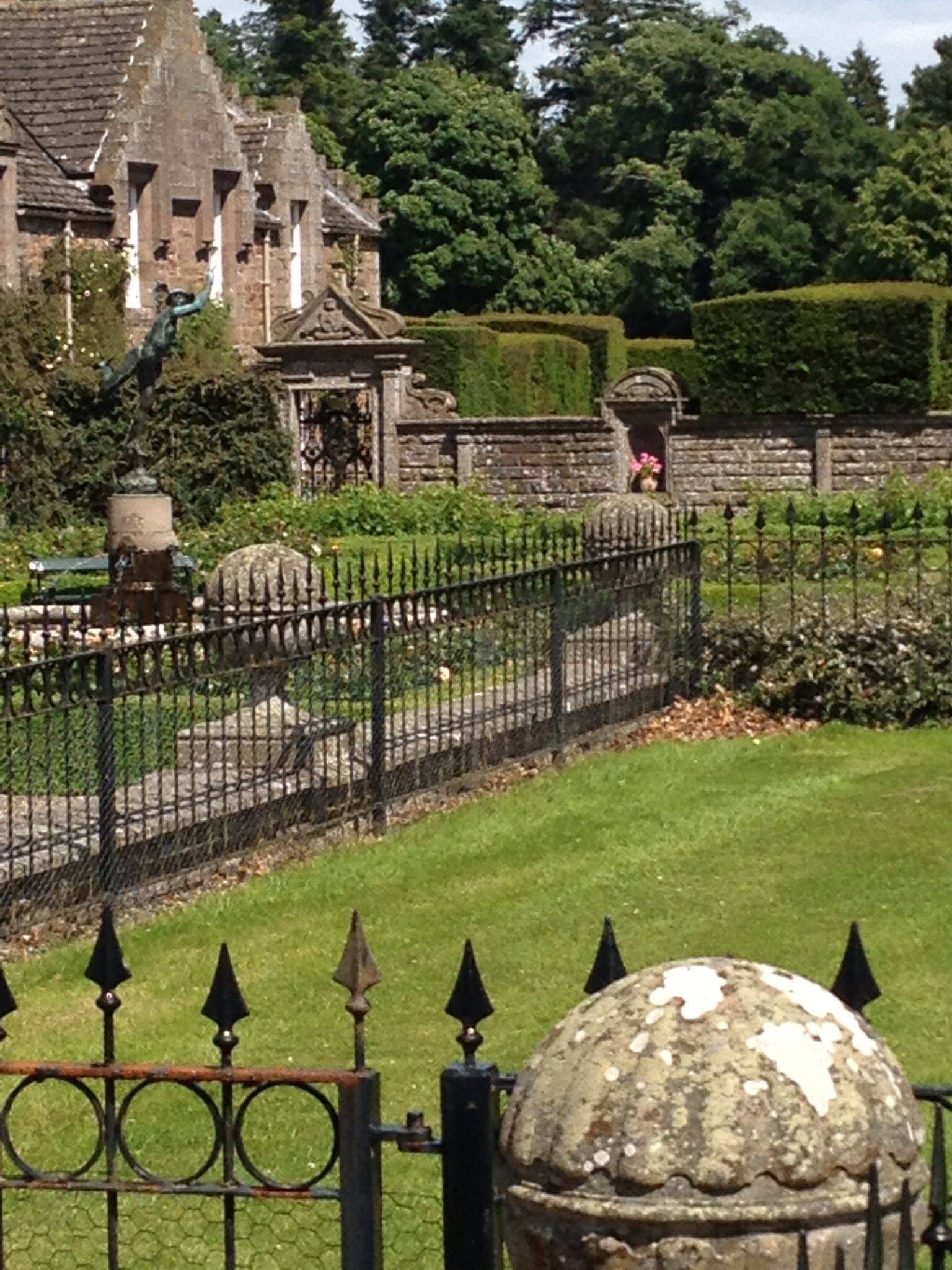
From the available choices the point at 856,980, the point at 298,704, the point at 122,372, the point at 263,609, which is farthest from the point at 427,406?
the point at 856,980

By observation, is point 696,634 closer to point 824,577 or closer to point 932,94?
point 824,577

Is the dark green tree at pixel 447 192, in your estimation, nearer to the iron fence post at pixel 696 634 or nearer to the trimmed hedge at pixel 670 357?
the trimmed hedge at pixel 670 357

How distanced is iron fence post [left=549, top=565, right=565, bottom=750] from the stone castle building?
20.8m

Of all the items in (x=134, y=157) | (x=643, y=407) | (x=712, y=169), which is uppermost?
(x=712, y=169)

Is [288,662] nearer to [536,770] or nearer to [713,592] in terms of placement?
→ [536,770]

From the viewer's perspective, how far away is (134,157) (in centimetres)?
3803

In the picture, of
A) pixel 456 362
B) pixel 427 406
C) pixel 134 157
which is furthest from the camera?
pixel 456 362

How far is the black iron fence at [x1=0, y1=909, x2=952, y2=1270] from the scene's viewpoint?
4965mm

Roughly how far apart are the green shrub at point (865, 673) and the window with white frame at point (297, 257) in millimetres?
27487

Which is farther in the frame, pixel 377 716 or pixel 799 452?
pixel 799 452

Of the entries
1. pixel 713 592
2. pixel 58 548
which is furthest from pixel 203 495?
pixel 713 592

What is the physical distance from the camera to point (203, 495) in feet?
112

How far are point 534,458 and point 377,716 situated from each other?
23504 millimetres

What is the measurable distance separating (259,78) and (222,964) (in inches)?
2833
